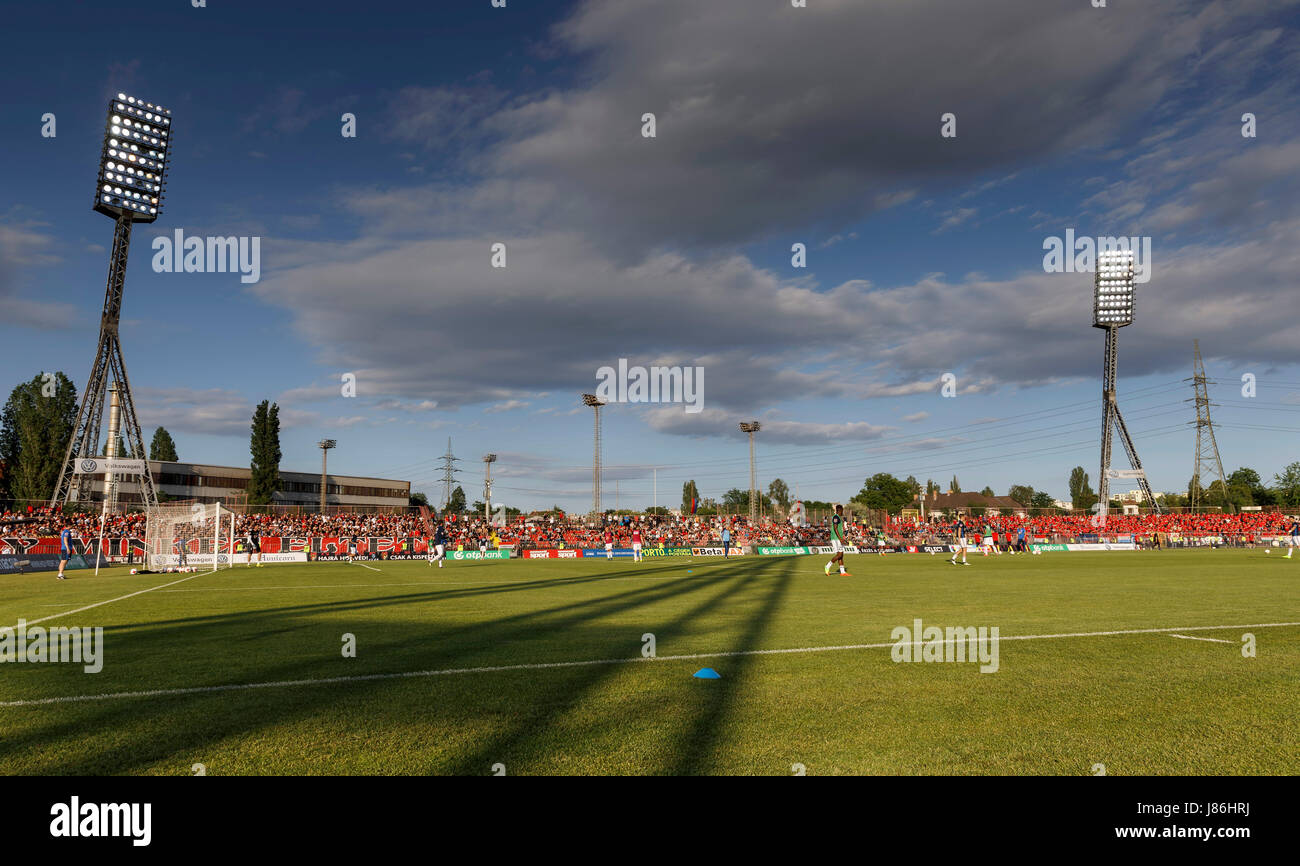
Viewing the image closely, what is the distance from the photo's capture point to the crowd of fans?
50906 millimetres

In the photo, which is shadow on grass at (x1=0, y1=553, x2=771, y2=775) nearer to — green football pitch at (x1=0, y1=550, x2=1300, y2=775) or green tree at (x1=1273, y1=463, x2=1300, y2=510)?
green football pitch at (x1=0, y1=550, x2=1300, y2=775)

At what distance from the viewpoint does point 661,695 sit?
6344mm

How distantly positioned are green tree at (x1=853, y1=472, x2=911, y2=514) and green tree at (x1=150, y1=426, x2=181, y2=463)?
12667 cm

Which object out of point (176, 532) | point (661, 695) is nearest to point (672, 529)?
point (176, 532)

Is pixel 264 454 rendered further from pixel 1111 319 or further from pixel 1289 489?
pixel 1289 489

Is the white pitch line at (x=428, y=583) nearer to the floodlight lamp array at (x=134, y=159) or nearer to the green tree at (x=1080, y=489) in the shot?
the floodlight lamp array at (x=134, y=159)

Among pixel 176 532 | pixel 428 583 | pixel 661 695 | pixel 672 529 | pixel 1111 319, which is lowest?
pixel 672 529

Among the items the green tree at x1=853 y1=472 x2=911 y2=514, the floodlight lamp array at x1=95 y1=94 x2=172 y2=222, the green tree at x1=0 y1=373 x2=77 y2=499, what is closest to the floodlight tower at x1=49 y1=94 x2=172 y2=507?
the floodlight lamp array at x1=95 y1=94 x2=172 y2=222

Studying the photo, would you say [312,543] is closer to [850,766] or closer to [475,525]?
[475,525]

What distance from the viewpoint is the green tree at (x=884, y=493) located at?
489 ft

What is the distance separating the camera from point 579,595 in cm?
1766

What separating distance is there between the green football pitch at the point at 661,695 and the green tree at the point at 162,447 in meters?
101

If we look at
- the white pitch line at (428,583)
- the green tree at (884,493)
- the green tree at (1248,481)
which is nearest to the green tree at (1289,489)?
the green tree at (1248,481)

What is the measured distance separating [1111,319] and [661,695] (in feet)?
296
